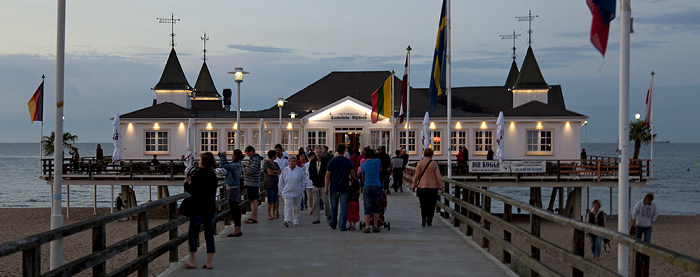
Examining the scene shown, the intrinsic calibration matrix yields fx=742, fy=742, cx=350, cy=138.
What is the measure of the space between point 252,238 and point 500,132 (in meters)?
23.1

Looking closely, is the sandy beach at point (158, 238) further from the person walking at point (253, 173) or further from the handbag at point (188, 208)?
the handbag at point (188, 208)

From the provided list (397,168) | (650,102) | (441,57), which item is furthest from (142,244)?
(650,102)

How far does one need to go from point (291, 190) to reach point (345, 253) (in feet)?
13.3

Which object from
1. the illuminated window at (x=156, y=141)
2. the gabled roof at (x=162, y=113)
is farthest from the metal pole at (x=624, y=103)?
the illuminated window at (x=156, y=141)

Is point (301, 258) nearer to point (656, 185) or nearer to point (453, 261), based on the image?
point (453, 261)

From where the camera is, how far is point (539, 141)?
42.3 meters

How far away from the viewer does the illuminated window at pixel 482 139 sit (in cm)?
4322

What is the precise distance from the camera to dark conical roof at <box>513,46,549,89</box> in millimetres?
50250

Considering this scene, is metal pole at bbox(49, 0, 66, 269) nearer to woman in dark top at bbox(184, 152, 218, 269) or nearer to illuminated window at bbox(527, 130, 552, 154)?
woman in dark top at bbox(184, 152, 218, 269)

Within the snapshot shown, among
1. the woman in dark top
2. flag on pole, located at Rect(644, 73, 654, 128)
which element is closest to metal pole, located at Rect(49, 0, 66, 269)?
the woman in dark top

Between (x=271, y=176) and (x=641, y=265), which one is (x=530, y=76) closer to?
(x=271, y=176)

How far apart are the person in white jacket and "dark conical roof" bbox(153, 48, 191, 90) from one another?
39037 millimetres

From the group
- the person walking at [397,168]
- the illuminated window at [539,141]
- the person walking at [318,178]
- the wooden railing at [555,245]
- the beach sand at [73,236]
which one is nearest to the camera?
the wooden railing at [555,245]

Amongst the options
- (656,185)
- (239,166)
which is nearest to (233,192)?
(239,166)
